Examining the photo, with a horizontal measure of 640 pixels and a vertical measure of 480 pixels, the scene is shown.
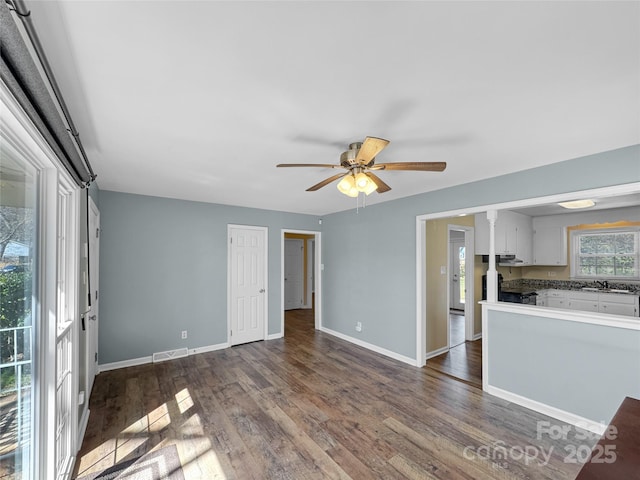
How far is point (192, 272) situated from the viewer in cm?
435

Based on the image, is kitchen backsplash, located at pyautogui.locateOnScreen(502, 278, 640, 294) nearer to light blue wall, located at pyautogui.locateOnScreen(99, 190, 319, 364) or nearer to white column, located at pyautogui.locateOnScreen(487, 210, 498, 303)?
white column, located at pyautogui.locateOnScreen(487, 210, 498, 303)

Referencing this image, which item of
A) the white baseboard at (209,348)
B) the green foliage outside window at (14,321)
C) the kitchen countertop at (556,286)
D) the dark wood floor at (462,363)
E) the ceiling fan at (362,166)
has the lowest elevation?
the dark wood floor at (462,363)

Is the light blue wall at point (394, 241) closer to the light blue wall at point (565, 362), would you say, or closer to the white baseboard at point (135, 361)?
the light blue wall at point (565, 362)

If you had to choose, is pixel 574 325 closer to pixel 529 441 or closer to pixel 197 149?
pixel 529 441

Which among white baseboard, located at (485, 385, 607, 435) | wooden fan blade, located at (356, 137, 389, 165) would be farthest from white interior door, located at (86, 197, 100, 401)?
white baseboard, located at (485, 385, 607, 435)

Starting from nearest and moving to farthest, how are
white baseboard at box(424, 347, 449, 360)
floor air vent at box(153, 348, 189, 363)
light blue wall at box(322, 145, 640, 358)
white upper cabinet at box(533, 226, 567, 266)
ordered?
light blue wall at box(322, 145, 640, 358), floor air vent at box(153, 348, 189, 363), white baseboard at box(424, 347, 449, 360), white upper cabinet at box(533, 226, 567, 266)

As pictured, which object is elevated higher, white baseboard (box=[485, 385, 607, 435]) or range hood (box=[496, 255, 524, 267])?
range hood (box=[496, 255, 524, 267])

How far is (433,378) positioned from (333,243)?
9.44 ft

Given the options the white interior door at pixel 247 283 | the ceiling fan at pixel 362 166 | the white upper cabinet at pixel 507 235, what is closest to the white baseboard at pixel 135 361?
the white interior door at pixel 247 283

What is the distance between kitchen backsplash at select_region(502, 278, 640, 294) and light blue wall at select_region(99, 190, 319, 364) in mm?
5331

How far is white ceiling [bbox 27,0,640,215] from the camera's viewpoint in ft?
3.50

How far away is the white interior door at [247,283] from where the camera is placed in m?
4.74

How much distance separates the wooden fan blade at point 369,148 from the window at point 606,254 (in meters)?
5.55

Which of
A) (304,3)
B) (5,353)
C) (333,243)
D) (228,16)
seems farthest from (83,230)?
(333,243)
